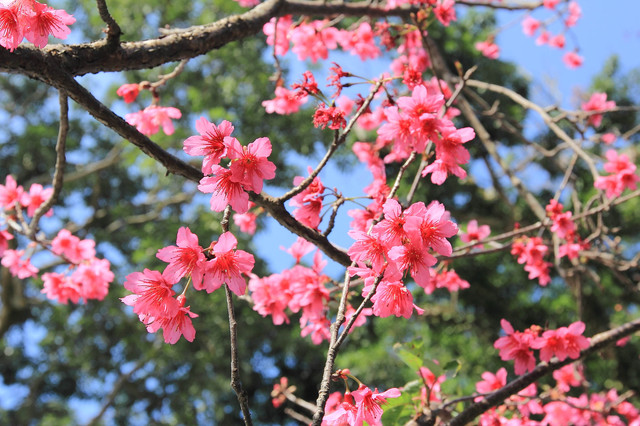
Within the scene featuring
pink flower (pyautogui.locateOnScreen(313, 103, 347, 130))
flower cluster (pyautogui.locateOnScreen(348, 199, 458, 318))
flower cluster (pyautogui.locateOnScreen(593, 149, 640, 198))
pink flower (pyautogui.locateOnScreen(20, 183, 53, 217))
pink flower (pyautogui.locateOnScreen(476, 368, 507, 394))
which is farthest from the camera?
flower cluster (pyautogui.locateOnScreen(593, 149, 640, 198))

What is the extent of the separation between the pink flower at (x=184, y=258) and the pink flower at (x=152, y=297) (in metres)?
0.02

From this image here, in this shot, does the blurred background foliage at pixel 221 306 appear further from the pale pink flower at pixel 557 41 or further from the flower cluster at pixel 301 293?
the flower cluster at pixel 301 293

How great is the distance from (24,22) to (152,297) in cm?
60

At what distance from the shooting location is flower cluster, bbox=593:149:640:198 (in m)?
2.36

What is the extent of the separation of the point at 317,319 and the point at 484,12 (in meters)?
6.38

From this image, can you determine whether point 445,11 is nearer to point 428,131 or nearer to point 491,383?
point 428,131

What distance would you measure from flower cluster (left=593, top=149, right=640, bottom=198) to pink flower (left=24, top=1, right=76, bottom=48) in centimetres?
206

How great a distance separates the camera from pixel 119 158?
6.70 meters

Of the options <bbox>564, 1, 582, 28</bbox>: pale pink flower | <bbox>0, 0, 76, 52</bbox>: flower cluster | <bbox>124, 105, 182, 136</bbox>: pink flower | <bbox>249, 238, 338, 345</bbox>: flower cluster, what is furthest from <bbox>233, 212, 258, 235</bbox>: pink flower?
<bbox>564, 1, 582, 28</bbox>: pale pink flower

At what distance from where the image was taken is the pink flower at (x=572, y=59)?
3902mm

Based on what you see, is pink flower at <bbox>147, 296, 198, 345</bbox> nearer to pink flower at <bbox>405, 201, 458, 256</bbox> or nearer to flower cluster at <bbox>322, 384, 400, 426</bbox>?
flower cluster at <bbox>322, 384, 400, 426</bbox>

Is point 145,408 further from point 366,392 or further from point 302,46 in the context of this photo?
point 366,392

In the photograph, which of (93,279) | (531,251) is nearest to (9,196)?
(93,279)

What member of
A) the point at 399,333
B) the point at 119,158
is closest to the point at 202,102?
the point at 119,158
